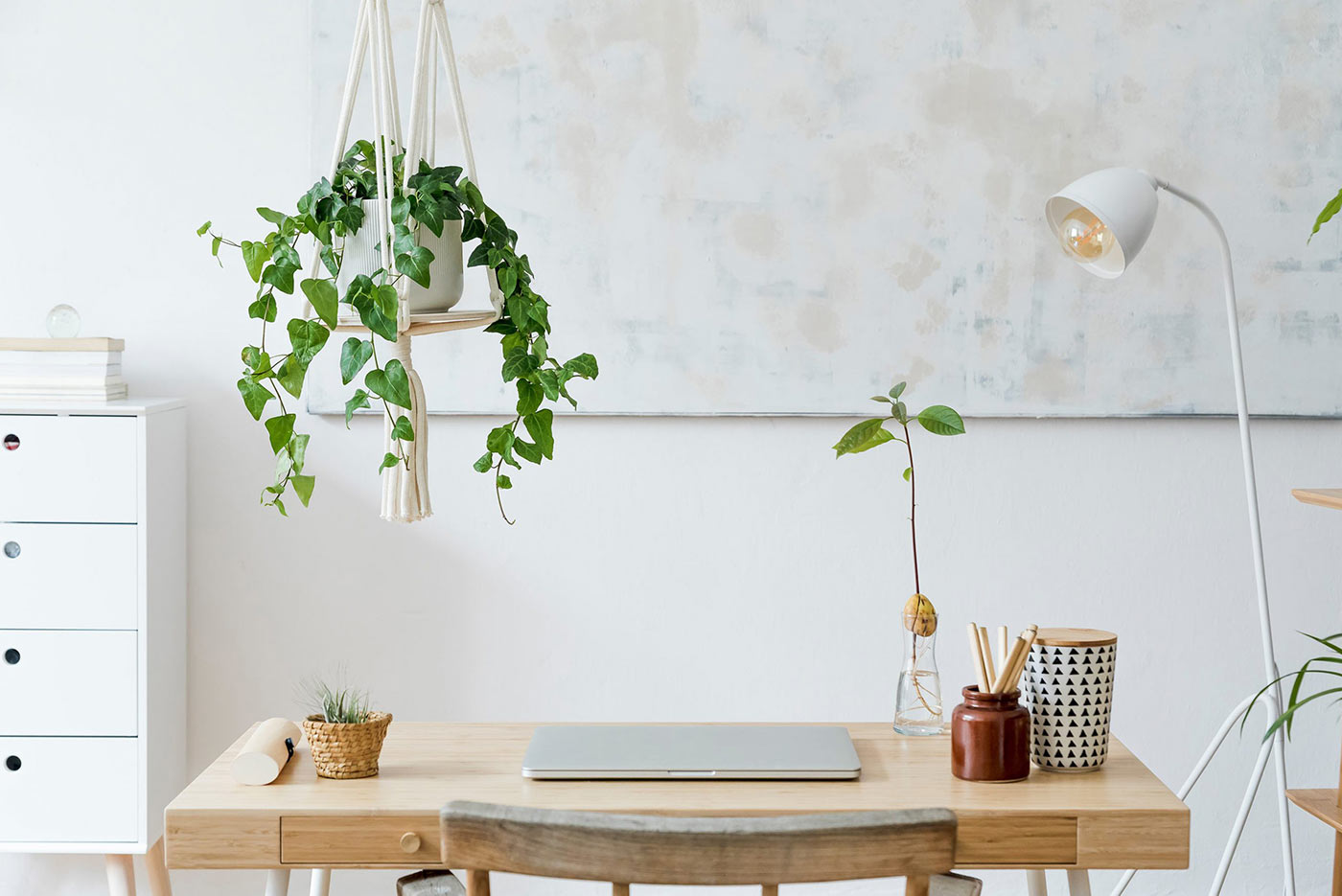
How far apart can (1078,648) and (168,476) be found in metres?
1.77

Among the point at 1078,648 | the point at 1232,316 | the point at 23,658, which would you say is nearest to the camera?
the point at 1078,648

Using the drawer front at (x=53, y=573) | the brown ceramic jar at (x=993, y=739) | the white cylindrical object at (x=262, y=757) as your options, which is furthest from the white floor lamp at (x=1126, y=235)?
the drawer front at (x=53, y=573)

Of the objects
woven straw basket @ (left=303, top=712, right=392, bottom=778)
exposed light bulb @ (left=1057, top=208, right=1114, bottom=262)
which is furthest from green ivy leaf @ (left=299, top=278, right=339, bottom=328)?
exposed light bulb @ (left=1057, top=208, right=1114, bottom=262)

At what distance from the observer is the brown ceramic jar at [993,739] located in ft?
5.08

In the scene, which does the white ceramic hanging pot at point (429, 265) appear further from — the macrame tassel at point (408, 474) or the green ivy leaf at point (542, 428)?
the green ivy leaf at point (542, 428)

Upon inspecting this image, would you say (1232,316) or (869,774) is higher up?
(1232,316)

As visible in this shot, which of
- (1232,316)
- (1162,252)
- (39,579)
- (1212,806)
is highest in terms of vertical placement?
(1162,252)

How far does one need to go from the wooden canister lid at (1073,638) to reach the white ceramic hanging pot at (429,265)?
2.86ft

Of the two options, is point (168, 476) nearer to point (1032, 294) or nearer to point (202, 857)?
point (202, 857)

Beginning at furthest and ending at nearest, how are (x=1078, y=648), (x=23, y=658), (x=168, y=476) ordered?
1. (x=168, y=476)
2. (x=23, y=658)
3. (x=1078, y=648)

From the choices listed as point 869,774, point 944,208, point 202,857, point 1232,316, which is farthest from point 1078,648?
point 944,208

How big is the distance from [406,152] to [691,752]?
0.84m

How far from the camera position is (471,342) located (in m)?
2.62

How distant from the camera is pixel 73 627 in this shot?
226 centimetres
